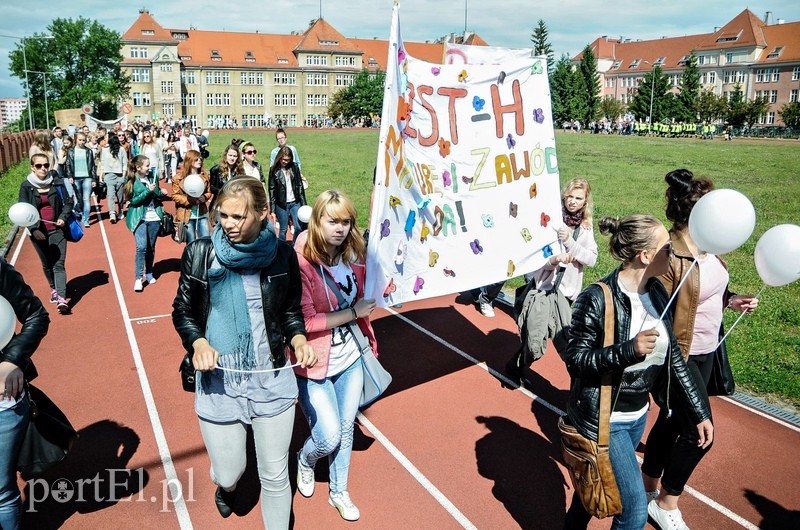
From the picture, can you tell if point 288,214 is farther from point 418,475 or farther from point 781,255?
point 781,255

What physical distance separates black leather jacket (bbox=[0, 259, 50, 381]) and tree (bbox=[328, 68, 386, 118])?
87593mm

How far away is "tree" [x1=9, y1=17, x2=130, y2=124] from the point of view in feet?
278

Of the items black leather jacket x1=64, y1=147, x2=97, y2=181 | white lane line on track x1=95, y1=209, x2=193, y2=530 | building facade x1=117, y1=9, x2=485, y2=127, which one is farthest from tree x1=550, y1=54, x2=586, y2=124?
white lane line on track x1=95, y1=209, x2=193, y2=530

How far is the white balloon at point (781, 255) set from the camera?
3480 mm

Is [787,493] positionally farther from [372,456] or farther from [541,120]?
[541,120]

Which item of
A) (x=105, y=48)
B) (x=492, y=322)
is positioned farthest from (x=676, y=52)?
(x=492, y=322)

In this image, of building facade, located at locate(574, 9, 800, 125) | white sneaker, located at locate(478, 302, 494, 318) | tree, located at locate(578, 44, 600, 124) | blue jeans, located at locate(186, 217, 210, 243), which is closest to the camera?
white sneaker, located at locate(478, 302, 494, 318)

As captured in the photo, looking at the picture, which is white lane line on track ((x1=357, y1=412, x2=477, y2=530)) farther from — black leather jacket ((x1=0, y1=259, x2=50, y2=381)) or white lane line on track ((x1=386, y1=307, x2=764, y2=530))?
black leather jacket ((x1=0, y1=259, x2=50, y2=381))

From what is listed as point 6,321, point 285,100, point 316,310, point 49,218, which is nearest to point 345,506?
point 316,310

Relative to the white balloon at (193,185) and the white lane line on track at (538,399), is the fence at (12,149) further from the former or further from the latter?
the white lane line on track at (538,399)

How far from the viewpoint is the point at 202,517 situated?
4.32 m

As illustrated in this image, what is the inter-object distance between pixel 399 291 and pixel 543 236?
168 centimetres

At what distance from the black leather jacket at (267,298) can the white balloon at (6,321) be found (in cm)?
73

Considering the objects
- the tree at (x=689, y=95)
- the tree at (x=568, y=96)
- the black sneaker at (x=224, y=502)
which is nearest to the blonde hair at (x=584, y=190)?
the black sneaker at (x=224, y=502)
